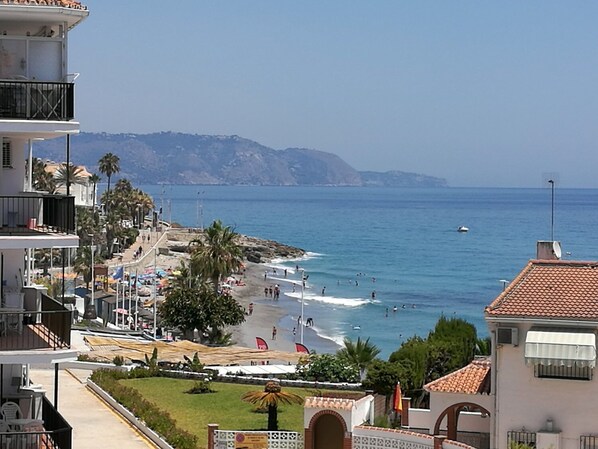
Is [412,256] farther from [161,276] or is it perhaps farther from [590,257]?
[161,276]

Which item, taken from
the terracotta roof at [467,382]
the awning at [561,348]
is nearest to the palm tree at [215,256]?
the terracotta roof at [467,382]

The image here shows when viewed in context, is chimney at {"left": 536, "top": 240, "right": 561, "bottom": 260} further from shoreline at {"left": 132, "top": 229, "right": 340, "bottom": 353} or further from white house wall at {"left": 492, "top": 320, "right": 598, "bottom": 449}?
shoreline at {"left": 132, "top": 229, "right": 340, "bottom": 353}

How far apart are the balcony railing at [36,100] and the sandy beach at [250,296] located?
200ft

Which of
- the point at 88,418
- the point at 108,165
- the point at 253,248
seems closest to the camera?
the point at 88,418

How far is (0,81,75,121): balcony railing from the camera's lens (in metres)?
17.9

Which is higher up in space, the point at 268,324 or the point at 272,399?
the point at 272,399

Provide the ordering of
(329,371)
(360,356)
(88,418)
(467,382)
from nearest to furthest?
1. (467,382)
2. (88,418)
3. (329,371)
4. (360,356)

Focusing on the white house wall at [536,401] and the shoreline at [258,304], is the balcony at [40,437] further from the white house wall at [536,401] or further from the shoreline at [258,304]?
the shoreline at [258,304]

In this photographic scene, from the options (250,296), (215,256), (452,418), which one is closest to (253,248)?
(250,296)

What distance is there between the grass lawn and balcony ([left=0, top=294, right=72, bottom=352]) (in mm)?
12500

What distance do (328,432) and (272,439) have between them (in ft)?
4.93

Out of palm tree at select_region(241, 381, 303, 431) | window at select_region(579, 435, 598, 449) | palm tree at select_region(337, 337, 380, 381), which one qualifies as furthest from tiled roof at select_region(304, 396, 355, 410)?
palm tree at select_region(337, 337, 380, 381)

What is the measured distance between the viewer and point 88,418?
33.9 meters

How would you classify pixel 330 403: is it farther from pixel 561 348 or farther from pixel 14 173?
pixel 14 173
